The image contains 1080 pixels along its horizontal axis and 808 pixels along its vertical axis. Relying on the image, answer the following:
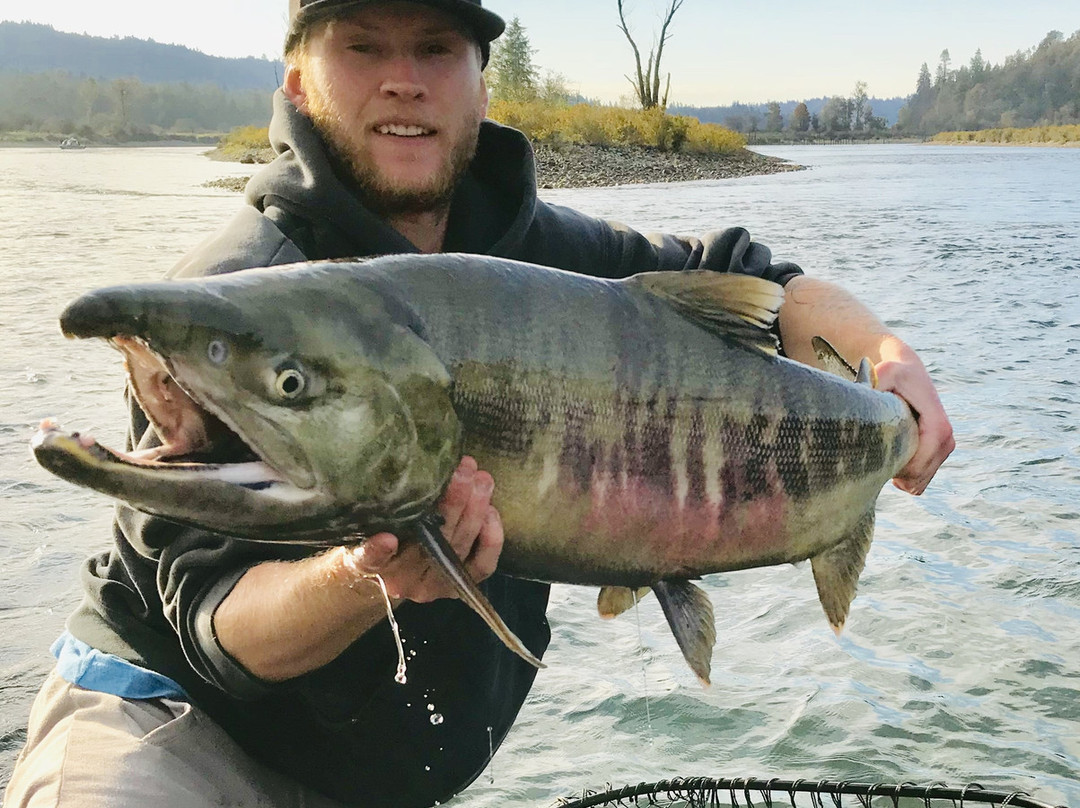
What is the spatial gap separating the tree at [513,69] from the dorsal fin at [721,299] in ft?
219

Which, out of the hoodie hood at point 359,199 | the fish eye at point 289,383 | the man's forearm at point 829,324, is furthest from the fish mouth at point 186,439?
the man's forearm at point 829,324

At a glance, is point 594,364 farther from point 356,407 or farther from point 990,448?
point 990,448

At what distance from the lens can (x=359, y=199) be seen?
3221 mm

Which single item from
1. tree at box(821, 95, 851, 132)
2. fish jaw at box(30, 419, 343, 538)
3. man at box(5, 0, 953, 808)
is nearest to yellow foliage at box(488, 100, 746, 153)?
man at box(5, 0, 953, 808)

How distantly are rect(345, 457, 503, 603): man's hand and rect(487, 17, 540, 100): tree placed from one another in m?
67.2

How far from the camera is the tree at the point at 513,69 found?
220 ft

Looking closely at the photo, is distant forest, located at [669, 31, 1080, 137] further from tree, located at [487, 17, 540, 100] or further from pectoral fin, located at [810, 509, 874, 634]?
pectoral fin, located at [810, 509, 874, 634]

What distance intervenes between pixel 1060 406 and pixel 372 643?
7821mm

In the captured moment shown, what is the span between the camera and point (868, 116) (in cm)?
16775

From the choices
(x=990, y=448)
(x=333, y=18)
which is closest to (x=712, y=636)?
(x=333, y=18)

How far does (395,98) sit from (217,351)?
1.63 m

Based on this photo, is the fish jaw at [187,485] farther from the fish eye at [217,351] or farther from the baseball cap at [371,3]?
the baseball cap at [371,3]

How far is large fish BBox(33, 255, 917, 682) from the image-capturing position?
69.0 inches

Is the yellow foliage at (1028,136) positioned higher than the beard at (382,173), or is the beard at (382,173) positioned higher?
the yellow foliage at (1028,136)
